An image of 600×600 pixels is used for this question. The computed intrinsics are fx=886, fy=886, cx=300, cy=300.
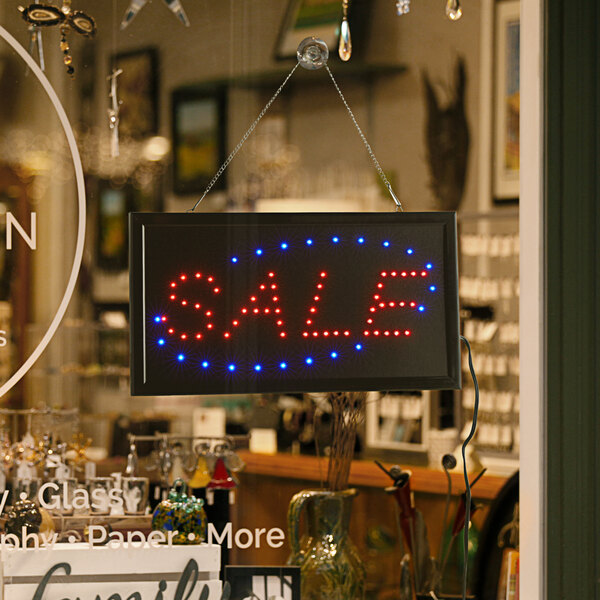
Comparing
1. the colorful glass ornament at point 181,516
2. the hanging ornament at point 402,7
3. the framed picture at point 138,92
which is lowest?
the colorful glass ornament at point 181,516

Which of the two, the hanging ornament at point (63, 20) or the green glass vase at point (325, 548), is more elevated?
the hanging ornament at point (63, 20)

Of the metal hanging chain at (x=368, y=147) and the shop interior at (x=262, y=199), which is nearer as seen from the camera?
the shop interior at (x=262, y=199)

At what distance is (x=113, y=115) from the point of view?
7.05ft

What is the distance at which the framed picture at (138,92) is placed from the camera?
216 centimetres

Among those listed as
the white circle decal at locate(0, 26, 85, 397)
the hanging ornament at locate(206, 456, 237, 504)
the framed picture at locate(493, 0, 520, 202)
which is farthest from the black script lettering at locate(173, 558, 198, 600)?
the framed picture at locate(493, 0, 520, 202)

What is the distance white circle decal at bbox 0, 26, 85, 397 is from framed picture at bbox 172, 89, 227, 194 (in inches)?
9.2

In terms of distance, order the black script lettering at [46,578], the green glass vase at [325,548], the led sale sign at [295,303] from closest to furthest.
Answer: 1. the led sale sign at [295,303]
2. the black script lettering at [46,578]
3. the green glass vase at [325,548]

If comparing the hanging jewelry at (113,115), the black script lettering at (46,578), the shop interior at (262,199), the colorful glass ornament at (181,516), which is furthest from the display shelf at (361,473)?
the hanging jewelry at (113,115)

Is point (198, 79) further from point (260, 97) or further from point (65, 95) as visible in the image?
point (65, 95)

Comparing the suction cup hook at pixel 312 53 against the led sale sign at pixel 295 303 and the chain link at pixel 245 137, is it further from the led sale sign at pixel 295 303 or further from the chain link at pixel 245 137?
the led sale sign at pixel 295 303

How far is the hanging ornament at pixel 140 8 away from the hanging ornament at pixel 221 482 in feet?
3.55

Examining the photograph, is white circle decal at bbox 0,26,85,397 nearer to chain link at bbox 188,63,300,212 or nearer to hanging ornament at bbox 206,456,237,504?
chain link at bbox 188,63,300,212

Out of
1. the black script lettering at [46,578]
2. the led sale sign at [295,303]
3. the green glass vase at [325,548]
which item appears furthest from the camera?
the green glass vase at [325,548]

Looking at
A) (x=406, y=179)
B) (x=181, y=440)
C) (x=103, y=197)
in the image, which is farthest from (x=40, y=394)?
(x=406, y=179)
